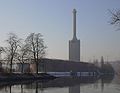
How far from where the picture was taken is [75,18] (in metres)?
185

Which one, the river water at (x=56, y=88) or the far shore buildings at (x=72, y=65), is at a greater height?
the far shore buildings at (x=72, y=65)

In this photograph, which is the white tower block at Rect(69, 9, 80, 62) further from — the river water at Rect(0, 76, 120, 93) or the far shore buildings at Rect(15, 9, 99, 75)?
the river water at Rect(0, 76, 120, 93)

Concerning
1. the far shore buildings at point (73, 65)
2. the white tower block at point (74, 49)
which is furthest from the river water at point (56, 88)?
the white tower block at point (74, 49)

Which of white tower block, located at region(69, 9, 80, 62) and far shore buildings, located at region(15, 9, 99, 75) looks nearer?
far shore buildings, located at region(15, 9, 99, 75)

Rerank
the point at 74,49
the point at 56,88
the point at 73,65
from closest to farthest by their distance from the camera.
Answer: the point at 56,88
the point at 73,65
the point at 74,49

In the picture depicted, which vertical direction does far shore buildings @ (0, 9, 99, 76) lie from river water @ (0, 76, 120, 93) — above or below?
above

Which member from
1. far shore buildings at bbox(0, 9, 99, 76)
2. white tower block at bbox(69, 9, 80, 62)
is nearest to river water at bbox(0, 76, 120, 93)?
far shore buildings at bbox(0, 9, 99, 76)

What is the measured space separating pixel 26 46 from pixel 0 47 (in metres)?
6.21

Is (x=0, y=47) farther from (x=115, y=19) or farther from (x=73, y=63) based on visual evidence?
(x=73, y=63)

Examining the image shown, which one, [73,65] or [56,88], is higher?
[73,65]

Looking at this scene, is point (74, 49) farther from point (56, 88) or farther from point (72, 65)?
point (56, 88)

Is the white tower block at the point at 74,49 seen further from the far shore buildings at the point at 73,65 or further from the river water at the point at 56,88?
the river water at the point at 56,88

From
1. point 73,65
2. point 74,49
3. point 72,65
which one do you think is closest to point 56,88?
point 72,65

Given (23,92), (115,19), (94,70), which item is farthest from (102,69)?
(115,19)
